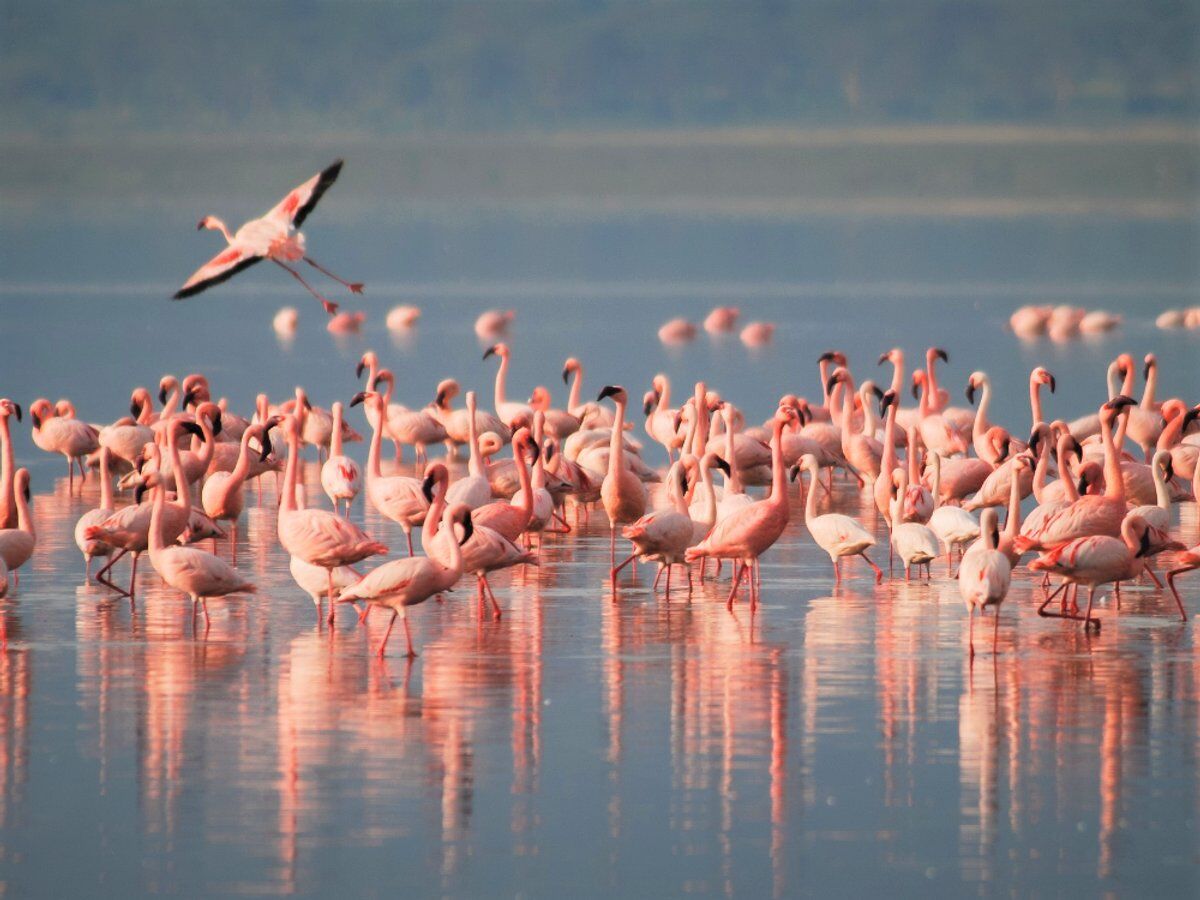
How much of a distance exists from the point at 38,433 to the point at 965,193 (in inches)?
4222

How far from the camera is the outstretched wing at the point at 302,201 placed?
14.6 meters

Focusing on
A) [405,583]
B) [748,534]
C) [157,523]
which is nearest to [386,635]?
[405,583]

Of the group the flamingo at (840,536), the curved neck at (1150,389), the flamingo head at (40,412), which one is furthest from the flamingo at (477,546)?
the curved neck at (1150,389)

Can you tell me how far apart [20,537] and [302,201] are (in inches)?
174

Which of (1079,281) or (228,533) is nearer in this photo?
(228,533)

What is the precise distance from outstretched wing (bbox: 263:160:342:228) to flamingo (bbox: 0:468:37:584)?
3615 millimetres

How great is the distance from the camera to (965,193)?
4727 inches

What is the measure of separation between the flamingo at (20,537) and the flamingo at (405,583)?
1985 millimetres

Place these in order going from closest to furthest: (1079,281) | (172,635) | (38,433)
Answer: (172,635)
(38,433)
(1079,281)

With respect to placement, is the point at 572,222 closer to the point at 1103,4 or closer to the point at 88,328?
the point at 88,328

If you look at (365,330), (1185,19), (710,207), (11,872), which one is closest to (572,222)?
(710,207)

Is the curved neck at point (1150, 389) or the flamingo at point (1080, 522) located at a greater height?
the curved neck at point (1150, 389)

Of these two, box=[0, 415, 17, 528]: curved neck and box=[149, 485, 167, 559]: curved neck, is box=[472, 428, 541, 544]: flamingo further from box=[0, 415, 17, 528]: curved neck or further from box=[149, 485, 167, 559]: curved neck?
box=[0, 415, 17, 528]: curved neck

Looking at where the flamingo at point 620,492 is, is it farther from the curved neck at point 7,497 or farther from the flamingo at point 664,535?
the curved neck at point 7,497
